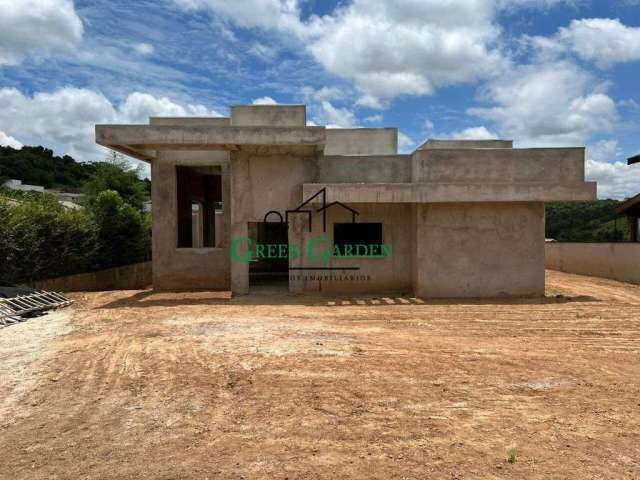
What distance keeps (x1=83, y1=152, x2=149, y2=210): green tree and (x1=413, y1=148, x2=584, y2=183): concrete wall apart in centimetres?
1937

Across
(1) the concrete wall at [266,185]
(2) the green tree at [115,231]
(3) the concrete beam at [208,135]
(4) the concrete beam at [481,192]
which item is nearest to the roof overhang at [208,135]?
(3) the concrete beam at [208,135]

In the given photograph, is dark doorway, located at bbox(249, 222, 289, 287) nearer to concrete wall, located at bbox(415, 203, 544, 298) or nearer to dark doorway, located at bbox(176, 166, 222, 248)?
dark doorway, located at bbox(176, 166, 222, 248)

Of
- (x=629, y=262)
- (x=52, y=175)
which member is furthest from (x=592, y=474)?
(x=52, y=175)

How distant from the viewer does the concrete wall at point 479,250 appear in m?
11.6

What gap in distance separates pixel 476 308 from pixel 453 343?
12.4 ft

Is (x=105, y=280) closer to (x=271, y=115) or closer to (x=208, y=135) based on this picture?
(x=208, y=135)

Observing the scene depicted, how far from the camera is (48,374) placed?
209 inches

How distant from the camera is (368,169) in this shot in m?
12.5

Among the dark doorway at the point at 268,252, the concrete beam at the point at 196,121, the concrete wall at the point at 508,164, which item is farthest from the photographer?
the dark doorway at the point at 268,252

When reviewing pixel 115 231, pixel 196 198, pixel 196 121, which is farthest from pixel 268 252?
pixel 196 121

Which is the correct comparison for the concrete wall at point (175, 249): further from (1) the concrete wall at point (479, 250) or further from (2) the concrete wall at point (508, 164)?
(2) the concrete wall at point (508, 164)

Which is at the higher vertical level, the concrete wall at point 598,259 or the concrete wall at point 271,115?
the concrete wall at point 271,115

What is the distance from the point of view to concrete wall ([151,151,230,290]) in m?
13.9

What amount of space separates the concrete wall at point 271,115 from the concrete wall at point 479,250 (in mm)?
4474
